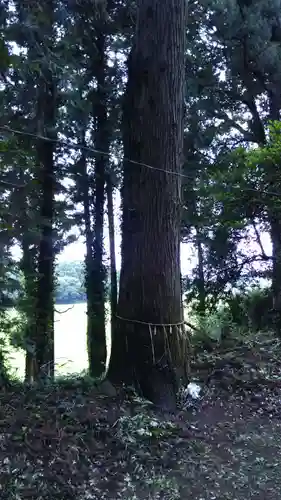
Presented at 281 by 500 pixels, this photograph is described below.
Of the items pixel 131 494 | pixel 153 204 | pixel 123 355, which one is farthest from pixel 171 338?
pixel 131 494

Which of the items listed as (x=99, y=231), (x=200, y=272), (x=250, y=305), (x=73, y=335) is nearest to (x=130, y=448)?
(x=250, y=305)

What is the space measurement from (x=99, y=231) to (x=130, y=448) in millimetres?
6041

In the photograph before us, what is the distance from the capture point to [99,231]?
8484 mm

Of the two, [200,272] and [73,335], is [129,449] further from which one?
[73,335]

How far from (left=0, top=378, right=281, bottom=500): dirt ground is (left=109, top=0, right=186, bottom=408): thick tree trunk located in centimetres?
36

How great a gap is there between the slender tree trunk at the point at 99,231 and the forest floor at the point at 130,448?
15.9ft

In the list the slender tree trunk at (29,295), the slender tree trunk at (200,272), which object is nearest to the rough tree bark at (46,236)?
the slender tree trunk at (29,295)

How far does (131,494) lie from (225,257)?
5.84m

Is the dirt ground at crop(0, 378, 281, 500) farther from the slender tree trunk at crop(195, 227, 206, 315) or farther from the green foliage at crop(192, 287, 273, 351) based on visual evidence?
the slender tree trunk at crop(195, 227, 206, 315)

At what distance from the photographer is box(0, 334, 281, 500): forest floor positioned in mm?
2336

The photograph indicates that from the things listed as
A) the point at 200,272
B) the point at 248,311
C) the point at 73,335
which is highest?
the point at 200,272

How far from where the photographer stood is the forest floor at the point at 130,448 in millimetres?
2336

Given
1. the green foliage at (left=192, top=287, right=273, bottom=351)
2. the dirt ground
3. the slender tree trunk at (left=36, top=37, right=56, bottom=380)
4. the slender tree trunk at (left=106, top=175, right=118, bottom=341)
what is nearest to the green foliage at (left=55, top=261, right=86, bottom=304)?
the slender tree trunk at (left=36, top=37, right=56, bottom=380)

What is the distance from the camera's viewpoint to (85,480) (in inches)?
93.0
